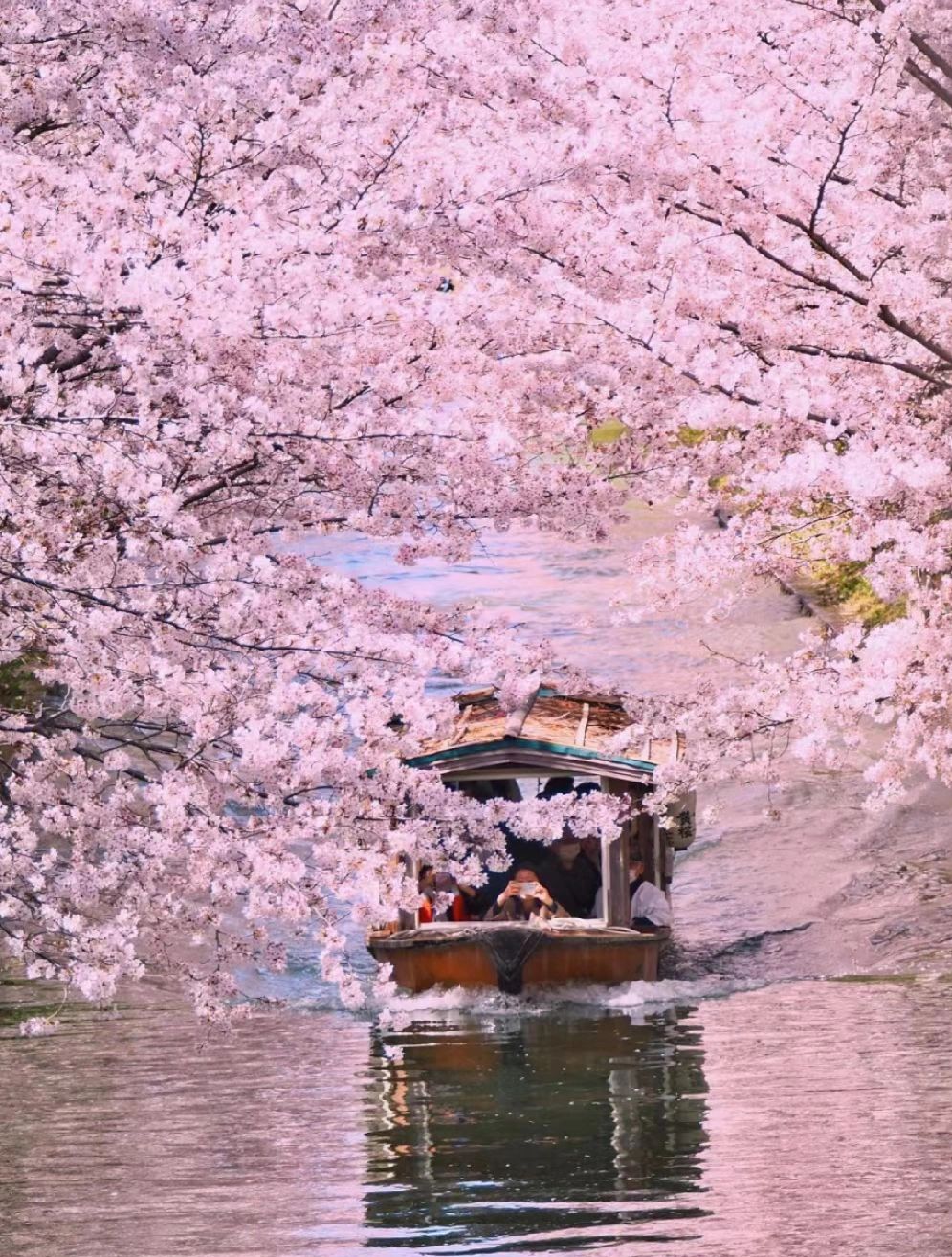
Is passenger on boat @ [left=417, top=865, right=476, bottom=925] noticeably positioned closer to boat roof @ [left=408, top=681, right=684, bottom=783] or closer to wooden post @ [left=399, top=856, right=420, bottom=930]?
wooden post @ [left=399, top=856, right=420, bottom=930]

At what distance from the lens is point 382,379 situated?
458 inches

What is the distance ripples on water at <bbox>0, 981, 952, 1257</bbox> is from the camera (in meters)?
12.6

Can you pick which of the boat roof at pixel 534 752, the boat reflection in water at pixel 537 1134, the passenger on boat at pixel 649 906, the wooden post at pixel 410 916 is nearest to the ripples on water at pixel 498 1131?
the boat reflection in water at pixel 537 1134

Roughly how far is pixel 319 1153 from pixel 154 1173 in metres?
1.35

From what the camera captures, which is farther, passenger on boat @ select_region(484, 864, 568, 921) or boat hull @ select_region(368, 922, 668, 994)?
passenger on boat @ select_region(484, 864, 568, 921)

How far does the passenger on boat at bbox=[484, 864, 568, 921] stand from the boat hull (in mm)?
457

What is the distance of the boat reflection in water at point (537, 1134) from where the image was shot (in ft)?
41.9

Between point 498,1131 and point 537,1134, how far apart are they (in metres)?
0.31

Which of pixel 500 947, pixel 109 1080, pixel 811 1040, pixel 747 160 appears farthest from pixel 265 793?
pixel 500 947

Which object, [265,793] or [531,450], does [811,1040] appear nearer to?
[531,450]

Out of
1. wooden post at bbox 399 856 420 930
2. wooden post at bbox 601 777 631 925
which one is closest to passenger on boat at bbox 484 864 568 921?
wooden post at bbox 601 777 631 925

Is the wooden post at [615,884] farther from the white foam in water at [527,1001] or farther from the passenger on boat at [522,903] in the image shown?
the white foam in water at [527,1001]

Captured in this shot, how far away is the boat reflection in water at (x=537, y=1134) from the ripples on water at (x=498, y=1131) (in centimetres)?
4

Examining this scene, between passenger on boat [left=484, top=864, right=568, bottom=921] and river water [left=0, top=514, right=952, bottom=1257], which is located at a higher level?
passenger on boat [left=484, top=864, right=568, bottom=921]
